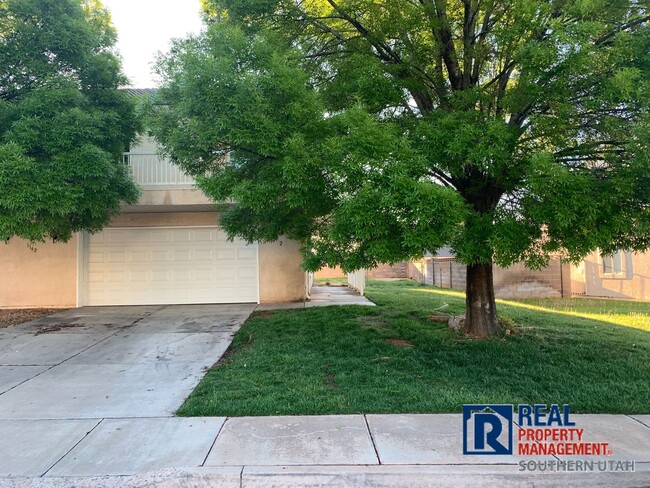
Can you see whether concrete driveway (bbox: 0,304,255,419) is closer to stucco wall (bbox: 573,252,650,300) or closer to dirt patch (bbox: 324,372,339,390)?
dirt patch (bbox: 324,372,339,390)

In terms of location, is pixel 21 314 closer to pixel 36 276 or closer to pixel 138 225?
pixel 36 276

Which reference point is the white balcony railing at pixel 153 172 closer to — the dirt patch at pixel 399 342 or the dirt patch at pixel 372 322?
the dirt patch at pixel 372 322

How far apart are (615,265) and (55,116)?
17.1 m

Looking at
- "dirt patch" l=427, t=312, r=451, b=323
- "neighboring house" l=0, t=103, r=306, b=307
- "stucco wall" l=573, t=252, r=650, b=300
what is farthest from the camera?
"stucco wall" l=573, t=252, r=650, b=300

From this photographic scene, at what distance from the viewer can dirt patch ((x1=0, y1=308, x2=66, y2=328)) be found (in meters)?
10.4

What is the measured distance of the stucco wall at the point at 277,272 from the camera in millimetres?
12555

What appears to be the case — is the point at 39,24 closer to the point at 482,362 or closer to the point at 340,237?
the point at 340,237

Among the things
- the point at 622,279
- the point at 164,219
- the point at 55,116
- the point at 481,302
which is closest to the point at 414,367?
the point at 481,302

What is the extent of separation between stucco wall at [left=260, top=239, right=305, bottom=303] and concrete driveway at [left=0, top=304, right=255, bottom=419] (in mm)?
1273

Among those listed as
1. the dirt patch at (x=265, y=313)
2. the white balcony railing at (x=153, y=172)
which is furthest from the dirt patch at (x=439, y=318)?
the white balcony railing at (x=153, y=172)

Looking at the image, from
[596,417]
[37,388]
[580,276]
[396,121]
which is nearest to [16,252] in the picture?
[37,388]

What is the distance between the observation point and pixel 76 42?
845 centimetres

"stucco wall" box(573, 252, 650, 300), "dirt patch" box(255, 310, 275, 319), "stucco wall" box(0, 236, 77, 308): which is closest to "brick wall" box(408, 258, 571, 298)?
"stucco wall" box(573, 252, 650, 300)

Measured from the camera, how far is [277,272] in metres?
12.6
